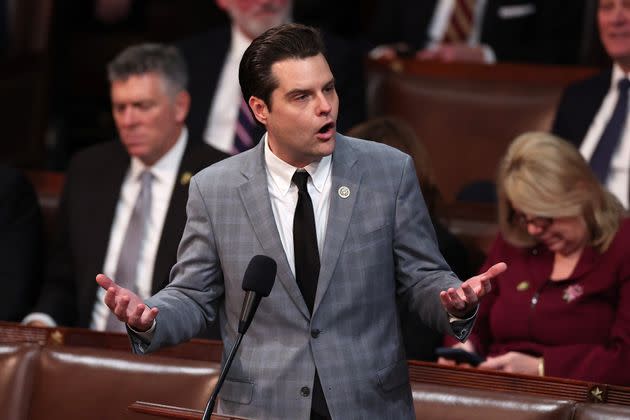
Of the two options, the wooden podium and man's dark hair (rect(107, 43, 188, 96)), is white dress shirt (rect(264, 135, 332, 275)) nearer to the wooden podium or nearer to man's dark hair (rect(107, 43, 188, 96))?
the wooden podium

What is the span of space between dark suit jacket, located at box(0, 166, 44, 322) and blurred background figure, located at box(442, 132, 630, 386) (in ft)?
4.00

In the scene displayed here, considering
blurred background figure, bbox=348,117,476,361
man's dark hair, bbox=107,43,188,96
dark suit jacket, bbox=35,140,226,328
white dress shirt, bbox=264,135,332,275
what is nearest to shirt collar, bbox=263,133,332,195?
white dress shirt, bbox=264,135,332,275

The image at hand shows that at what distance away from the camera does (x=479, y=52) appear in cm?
419

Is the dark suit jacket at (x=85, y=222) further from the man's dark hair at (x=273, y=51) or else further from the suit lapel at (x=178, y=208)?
the man's dark hair at (x=273, y=51)

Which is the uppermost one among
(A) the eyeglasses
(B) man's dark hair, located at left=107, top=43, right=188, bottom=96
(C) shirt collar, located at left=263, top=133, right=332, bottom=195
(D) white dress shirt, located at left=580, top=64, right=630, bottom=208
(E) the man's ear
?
(E) the man's ear

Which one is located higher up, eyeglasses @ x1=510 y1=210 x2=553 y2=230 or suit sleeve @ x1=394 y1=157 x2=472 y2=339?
suit sleeve @ x1=394 y1=157 x2=472 y2=339

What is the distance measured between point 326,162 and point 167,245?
1.12 meters

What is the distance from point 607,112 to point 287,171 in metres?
1.79

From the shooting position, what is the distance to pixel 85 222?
126 inches

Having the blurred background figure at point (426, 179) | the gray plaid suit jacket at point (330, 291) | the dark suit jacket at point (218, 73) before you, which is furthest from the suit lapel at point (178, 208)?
the gray plaid suit jacket at point (330, 291)

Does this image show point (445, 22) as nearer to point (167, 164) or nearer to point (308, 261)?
point (167, 164)

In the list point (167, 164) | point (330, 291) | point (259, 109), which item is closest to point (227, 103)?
point (167, 164)

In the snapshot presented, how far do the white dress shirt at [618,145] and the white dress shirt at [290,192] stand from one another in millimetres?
1614

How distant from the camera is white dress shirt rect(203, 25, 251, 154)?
3826 mm
